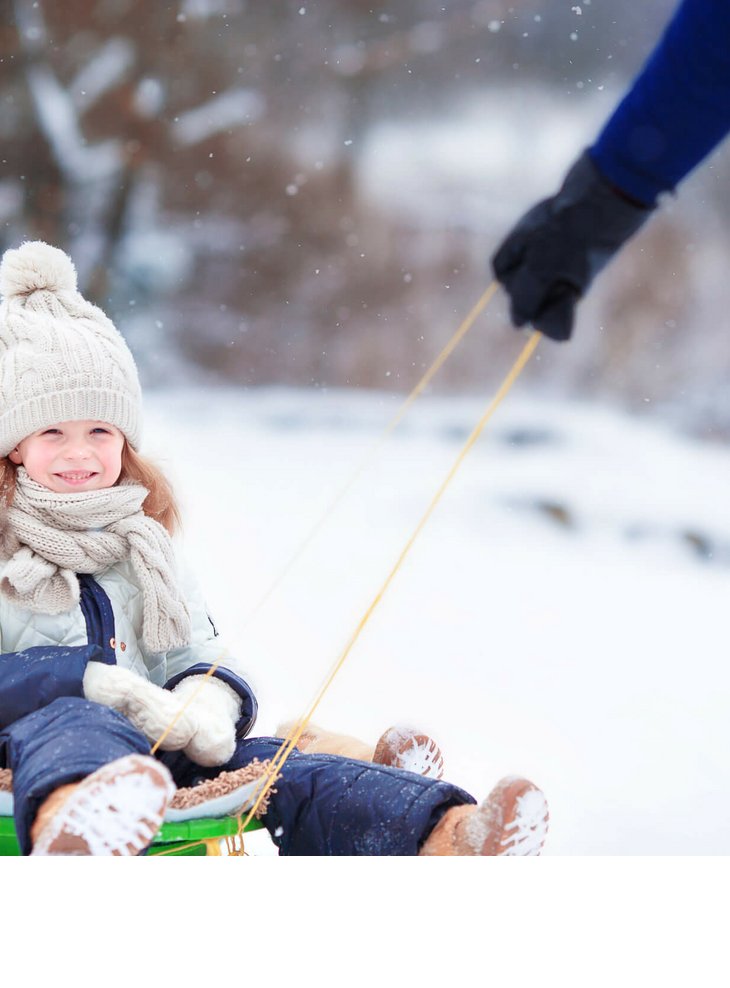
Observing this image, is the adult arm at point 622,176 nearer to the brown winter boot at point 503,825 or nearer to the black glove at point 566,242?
the black glove at point 566,242

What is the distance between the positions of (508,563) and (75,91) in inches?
35.1

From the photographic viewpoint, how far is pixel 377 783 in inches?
42.2

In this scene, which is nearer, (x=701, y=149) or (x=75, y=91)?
(x=701, y=149)

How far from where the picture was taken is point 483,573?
169 centimetres

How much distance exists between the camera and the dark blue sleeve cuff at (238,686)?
1.21 m

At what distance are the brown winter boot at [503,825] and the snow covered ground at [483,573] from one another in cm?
54

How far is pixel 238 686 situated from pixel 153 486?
0.83ft

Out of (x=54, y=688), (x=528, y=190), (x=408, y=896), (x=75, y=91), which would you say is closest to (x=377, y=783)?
(x=408, y=896)

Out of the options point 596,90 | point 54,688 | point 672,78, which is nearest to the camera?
point 672,78

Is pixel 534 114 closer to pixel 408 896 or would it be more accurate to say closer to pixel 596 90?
pixel 596 90

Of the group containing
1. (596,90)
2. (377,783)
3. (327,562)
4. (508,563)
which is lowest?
(327,562)

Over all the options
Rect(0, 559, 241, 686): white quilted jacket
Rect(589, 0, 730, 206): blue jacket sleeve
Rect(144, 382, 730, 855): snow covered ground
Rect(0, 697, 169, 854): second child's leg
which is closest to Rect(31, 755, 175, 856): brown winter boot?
Rect(0, 697, 169, 854): second child's leg

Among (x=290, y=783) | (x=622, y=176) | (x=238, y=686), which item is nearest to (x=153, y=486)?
(x=238, y=686)

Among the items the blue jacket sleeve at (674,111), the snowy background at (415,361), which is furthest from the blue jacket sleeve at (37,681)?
the blue jacket sleeve at (674,111)
